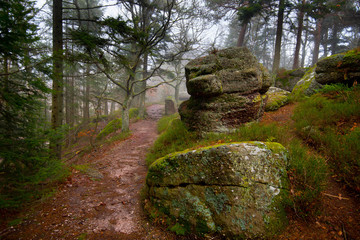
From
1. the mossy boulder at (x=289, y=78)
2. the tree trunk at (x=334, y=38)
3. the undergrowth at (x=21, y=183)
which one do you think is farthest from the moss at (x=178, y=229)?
the tree trunk at (x=334, y=38)

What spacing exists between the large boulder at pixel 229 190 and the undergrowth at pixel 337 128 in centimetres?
99

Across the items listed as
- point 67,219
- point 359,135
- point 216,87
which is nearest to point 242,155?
point 359,135

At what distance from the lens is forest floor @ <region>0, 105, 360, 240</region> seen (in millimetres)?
2168

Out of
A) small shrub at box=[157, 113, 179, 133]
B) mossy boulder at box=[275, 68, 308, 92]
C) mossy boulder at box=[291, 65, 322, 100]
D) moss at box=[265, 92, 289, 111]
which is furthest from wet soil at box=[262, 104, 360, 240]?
mossy boulder at box=[275, 68, 308, 92]

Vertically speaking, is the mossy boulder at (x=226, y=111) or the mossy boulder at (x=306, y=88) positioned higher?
the mossy boulder at (x=306, y=88)

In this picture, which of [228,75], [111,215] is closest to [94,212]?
[111,215]

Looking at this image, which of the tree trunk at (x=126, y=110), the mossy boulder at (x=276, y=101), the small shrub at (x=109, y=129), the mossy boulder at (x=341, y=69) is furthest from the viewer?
the small shrub at (x=109, y=129)

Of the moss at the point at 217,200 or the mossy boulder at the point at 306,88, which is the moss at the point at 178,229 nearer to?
the moss at the point at 217,200

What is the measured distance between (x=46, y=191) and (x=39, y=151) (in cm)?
171

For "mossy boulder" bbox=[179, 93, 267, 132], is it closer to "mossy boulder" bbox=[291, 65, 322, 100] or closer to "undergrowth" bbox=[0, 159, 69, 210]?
"mossy boulder" bbox=[291, 65, 322, 100]

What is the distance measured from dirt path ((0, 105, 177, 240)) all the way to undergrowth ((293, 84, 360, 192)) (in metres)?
3.48

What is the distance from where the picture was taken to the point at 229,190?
2623mm

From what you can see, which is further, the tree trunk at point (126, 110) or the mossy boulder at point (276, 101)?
the tree trunk at point (126, 110)

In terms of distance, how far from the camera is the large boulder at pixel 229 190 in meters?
2.39
